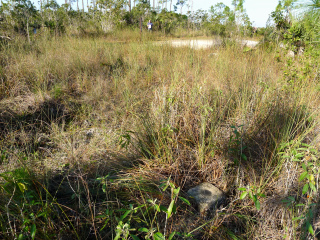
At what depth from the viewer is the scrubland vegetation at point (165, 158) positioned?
1485mm

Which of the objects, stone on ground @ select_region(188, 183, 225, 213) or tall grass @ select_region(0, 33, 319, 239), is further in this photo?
stone on ground @ select_region(188, 183, 225, 213)

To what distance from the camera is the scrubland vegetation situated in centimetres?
149

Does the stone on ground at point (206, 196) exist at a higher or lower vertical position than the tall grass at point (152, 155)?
lower

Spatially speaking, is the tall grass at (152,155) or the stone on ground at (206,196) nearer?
the tall grass at (152,155)

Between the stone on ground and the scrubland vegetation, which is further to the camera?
the stone on ground

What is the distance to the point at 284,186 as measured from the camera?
1773mm

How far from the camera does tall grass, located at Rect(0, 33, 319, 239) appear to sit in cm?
154

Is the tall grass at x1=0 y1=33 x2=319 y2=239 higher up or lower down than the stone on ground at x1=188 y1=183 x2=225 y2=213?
higher up

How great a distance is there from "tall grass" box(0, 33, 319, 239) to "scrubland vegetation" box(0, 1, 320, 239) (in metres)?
0.01

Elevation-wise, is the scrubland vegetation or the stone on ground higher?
the scrubland vegetation

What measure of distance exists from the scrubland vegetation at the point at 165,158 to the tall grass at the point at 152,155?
1 centimetres

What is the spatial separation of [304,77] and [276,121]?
3.85 ft

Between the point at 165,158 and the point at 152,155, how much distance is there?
0.12 metres

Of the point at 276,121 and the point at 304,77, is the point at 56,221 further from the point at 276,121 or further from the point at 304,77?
the point at 304,77
